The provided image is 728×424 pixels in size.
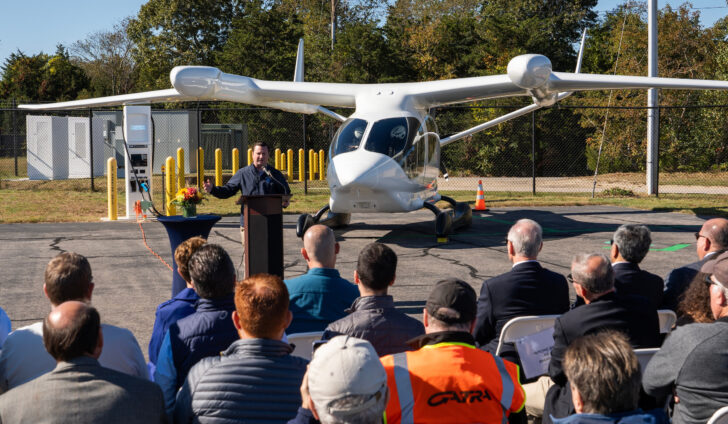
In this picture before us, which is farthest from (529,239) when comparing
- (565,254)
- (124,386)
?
(565,254)

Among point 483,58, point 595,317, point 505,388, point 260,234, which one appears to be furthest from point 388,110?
point 483,58

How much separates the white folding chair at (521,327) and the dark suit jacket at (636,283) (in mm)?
977

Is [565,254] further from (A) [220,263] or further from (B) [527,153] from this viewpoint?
(B) [527,153]

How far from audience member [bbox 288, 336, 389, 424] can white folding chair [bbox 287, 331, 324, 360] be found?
192 cm

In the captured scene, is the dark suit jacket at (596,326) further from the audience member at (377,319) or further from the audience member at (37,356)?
the audience member at (37,356)

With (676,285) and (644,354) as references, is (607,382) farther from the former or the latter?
(676,285)

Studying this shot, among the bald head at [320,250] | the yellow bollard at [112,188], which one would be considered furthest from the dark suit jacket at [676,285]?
the yellow bollard at [112,188]

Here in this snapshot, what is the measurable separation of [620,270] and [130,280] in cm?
672

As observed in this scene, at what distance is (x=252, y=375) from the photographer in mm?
2943

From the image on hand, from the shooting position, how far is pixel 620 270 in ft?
16.8

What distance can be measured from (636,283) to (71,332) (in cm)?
386

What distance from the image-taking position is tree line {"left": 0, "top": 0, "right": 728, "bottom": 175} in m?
31.3

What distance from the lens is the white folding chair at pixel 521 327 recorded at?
167 inches

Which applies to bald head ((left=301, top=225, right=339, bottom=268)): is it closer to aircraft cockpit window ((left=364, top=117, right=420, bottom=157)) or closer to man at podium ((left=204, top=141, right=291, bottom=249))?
man at podium ((left=204, top=141, right=291, bottom=249))
